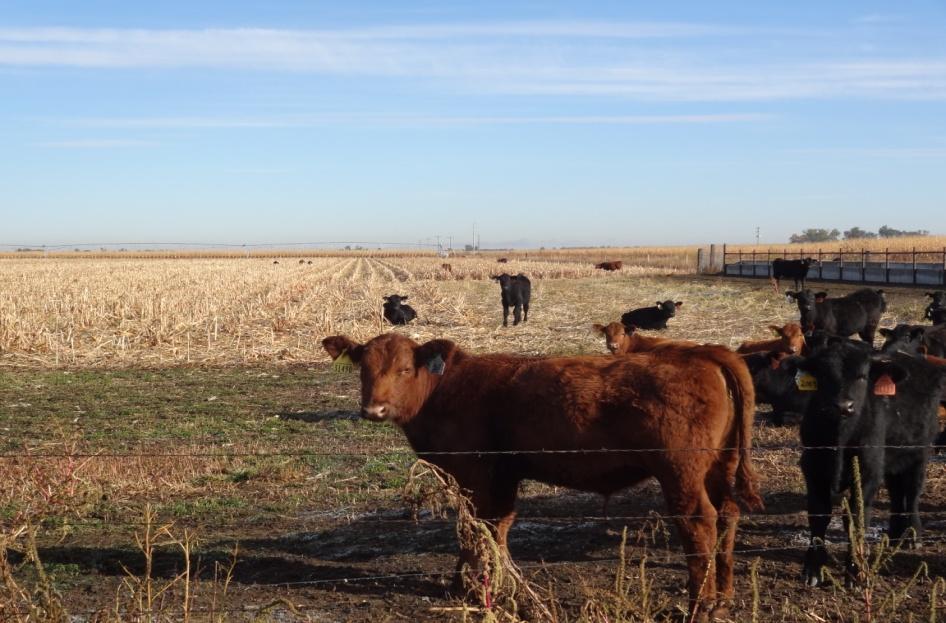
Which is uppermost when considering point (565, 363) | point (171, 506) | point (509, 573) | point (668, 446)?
point (565, 363)

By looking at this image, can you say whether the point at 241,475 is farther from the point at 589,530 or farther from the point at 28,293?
the point at 28,293

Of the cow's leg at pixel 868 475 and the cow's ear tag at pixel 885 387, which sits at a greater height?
the cow's ear tag at pixel 885 387

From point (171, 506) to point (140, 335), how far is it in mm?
12866

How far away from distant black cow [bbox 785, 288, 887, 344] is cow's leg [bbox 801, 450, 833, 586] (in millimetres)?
13311

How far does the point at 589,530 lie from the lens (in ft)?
25.1

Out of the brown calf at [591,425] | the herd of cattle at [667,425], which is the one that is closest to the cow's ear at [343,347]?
the herd of cattle at [667,425]

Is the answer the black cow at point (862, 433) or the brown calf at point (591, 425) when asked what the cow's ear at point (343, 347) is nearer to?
the brown calf at point (591, 425)

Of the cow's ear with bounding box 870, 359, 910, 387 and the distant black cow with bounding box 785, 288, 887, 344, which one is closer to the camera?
the cow's ear with bounding box 870, 359, 910, 387

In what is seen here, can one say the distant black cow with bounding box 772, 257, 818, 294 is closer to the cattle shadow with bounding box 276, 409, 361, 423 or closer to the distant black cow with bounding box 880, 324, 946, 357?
the distant black cow with bounding box 880, 324, 946, 357

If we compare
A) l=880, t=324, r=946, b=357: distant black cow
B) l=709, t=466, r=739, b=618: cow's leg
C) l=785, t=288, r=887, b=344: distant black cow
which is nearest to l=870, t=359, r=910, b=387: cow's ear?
l=709, t=466, r=739, b=618: cow's leg

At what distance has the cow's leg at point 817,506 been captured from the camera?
6336 mm

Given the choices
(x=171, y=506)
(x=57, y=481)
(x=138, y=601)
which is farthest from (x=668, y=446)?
(x=57, y=481)

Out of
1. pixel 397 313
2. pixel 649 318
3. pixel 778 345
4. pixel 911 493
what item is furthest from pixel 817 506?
pixel 397 313

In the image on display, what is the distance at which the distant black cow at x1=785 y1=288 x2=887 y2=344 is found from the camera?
19484mm
